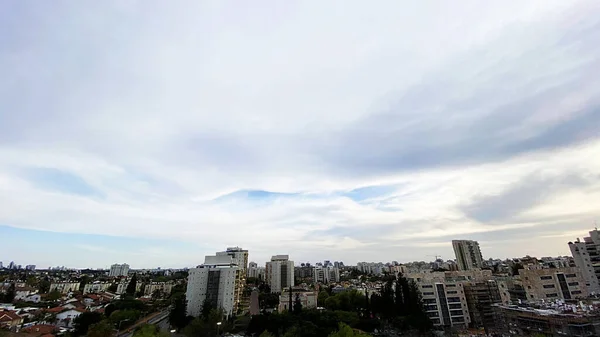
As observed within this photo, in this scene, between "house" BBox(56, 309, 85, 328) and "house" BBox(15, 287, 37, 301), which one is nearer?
"house" BBox(56, 309, 85, 328)

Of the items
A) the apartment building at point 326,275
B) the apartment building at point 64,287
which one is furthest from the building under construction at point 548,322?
the apartment building at point 326,275

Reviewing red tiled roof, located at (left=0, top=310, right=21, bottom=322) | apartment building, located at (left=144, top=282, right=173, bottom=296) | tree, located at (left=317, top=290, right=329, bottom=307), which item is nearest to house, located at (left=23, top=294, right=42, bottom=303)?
apartment building, located at (left=144, top=282, right=173, bottom=296)

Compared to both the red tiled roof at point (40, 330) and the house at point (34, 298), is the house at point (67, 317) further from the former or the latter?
the house at point (34, 298)

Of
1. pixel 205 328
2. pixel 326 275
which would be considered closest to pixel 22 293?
pixel 205 328

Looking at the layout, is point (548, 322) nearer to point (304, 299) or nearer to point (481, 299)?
point (481, 299)

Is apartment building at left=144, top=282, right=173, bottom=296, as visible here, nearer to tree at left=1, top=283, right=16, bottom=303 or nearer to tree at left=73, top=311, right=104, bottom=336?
tree at left=1, top=283, right=16, bottom=303

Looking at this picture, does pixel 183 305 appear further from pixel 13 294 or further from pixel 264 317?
pixel 13 294

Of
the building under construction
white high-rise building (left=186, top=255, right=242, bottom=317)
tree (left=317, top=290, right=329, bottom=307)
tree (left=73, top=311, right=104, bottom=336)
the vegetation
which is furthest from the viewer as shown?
tree (left=317, top=290, right=329, bottom=307)
